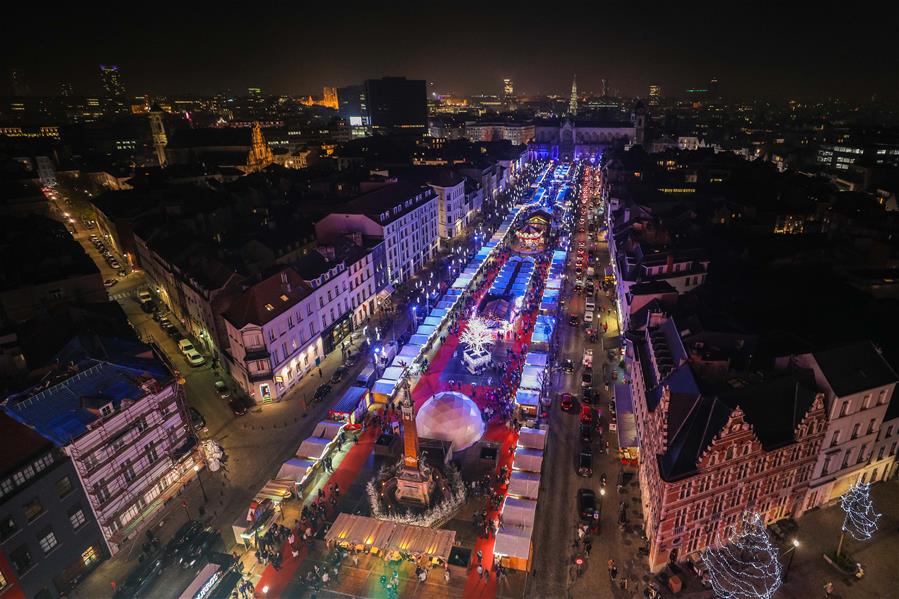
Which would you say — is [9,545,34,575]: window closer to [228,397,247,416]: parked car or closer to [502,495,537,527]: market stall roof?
[228,397,247,416]: parked car

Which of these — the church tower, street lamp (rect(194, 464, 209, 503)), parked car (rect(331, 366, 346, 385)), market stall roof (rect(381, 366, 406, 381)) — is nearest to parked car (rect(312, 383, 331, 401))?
parked car (rect(331, 366, 346, 385))

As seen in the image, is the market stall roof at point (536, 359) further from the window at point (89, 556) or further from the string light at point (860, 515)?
the window at point (89, 556)

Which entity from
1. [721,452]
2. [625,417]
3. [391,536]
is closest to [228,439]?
[391,536]

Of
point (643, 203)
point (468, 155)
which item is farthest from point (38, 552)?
point (468, 155)

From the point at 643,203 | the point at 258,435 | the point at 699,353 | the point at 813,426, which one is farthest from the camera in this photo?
the point at 643,203

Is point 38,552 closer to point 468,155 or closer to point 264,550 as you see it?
point 264,550

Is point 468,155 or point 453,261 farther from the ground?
point 468,155

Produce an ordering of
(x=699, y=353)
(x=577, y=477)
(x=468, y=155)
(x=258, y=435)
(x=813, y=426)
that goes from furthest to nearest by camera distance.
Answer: (x=468, y=155), (x=258, y=435), (x=577, y=477), (x=699, y=353), (x=813, y=426)

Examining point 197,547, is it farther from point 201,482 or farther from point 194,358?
point 194,358
